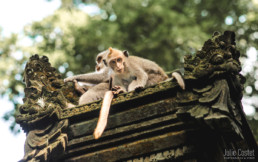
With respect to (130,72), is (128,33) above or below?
above

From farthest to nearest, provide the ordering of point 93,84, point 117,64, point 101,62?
1. point 101,62
2. point 117,64
3. point 93,84

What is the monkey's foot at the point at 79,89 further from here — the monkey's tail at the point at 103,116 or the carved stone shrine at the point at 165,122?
the monkey's tail at the point at 103,116

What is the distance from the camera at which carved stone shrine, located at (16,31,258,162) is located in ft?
11.9

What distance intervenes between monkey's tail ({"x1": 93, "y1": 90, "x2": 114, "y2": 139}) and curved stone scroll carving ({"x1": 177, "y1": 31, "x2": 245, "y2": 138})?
729mm

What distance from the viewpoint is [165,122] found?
154 inches

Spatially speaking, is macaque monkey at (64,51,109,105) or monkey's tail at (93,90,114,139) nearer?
monkey's tail at (93,90,114,139)

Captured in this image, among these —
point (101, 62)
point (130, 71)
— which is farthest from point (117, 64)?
point (101, 62)

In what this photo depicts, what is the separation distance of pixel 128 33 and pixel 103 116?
9596 mm

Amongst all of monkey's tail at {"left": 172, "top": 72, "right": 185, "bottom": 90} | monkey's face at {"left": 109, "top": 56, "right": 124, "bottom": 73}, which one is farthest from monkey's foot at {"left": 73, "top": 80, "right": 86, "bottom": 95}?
monkey's tail at {"left": 172, "top": 72, "right": 185, "bottom": 90}

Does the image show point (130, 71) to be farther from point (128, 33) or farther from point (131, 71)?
point (128, 33)

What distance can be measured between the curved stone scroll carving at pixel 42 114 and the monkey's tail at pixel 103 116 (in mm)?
488

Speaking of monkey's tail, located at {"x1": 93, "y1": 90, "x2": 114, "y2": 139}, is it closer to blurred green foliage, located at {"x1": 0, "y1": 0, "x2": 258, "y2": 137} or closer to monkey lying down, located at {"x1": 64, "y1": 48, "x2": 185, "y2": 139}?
monkey lying down, located at {"x1": 64, "y1": 48, "x2": 185, "y2": 139}

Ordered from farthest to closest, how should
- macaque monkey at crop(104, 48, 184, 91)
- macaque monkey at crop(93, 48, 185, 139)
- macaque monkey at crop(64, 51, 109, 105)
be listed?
macaque monkey at crop(104, 48, 184, 91) → macaque monkey at crop(93, 48, 185, 139) → macaque monkey at crop(64, 51, 109, 105)

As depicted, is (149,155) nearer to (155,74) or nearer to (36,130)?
(36,130)
